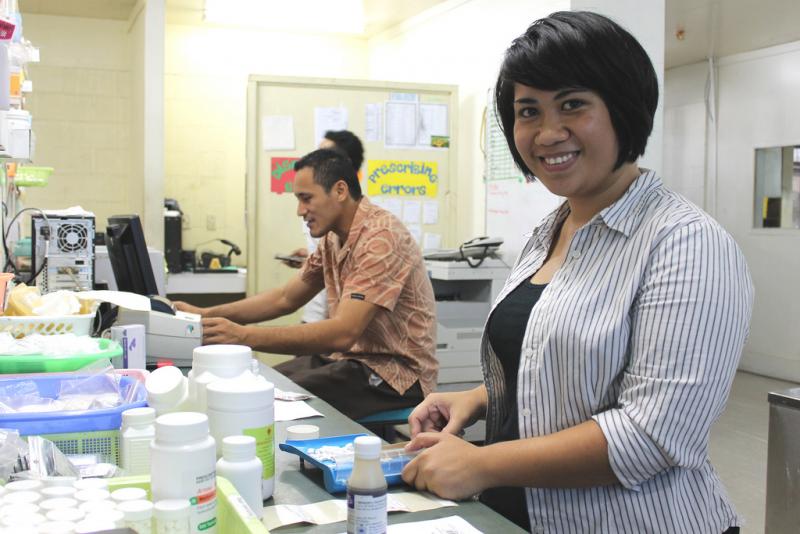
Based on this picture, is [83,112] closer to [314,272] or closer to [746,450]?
[314,272]

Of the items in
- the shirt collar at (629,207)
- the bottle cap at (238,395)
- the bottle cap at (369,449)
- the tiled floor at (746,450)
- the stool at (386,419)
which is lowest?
the tiled floor at (746,450)

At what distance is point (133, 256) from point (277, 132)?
2553 mm

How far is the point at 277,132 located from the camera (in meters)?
4.82

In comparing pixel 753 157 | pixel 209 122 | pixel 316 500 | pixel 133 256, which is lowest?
pixel 316 500

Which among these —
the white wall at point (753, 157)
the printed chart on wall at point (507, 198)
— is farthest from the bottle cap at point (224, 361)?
the white wall at point (753, 157)

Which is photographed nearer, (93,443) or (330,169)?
(93,443)

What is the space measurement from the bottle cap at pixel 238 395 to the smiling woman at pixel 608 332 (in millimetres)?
312

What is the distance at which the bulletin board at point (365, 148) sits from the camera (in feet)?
15.8

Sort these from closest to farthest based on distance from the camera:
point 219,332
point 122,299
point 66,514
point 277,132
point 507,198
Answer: point 66,514 < point 122,299 < point 219,332 < point 507,198 < point 277,132

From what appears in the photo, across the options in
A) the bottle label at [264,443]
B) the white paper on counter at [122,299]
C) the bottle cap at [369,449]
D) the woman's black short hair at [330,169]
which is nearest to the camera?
the bottle cap at [369,449]

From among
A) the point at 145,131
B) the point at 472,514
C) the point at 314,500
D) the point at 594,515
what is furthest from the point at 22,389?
the point at 145,131

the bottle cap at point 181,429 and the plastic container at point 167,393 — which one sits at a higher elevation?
the bottle cap at point 181,429

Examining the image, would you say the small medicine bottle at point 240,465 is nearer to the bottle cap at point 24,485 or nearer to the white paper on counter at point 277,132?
the bottle cap at point 24,485

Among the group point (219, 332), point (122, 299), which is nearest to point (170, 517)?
point (122, 299)
